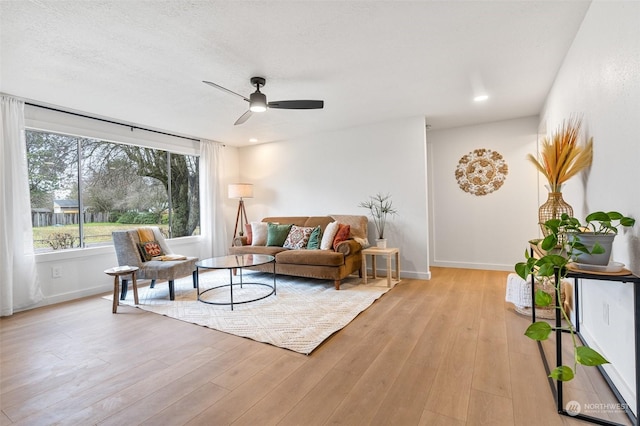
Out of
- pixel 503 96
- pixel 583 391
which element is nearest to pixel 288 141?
pixel 503 96

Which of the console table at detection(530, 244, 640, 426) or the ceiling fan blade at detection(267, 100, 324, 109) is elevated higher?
the ceiling fan blade at detection(267, 100, 324, 109)

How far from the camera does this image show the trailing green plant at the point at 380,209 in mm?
4750

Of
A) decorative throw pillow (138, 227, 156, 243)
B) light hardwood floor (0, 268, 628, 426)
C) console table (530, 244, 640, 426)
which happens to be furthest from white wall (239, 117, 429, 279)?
console table (530, 244, 640, 426)

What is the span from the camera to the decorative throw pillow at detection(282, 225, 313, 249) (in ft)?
15.1

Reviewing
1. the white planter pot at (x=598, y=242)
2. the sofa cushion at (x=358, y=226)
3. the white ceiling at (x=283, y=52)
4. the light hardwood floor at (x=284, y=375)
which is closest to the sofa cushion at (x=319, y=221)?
the sofa cushion at (x=358, y=226)

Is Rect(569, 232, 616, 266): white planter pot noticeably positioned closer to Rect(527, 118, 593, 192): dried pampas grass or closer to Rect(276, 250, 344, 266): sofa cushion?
Rect(527, 118, 593, 192): dried pampas grass

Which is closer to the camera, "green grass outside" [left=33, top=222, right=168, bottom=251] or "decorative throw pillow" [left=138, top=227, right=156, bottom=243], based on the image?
"green grass outside" [left=33, top=222, right=168, bottom=251]

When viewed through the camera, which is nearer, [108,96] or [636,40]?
[636,40]

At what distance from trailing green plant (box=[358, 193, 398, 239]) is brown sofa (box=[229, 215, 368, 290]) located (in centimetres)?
22

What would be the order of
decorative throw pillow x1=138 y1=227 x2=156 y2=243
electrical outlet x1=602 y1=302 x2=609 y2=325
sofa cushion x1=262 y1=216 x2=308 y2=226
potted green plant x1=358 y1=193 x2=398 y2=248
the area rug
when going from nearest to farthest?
electrical outlet x1=602 y1=302 x2=609 y2=325, the area rug, decorative throw pillow x1=138 y1=227 x2=156 y2=243, potted green plant x1=358 y1=193 x2=398 y2=248, sofa cushion x1=262 y1=216 x2=308 y2=226

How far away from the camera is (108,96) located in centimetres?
344

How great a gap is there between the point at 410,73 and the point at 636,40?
1.78 meters

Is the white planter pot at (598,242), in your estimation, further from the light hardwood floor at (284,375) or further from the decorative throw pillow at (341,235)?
the decorative throw pillow at (341,235)

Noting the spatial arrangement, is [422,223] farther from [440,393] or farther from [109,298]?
[109,298]
